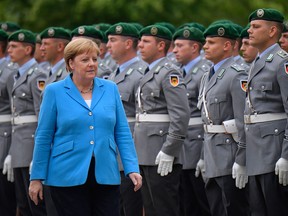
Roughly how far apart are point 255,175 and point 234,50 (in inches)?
88.9

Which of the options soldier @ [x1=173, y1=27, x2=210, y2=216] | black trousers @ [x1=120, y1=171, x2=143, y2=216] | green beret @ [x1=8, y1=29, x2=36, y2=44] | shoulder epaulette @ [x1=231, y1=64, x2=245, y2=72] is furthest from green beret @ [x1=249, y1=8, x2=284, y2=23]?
green beret @ [x1=8, y1=29, x2=36, y2=44]

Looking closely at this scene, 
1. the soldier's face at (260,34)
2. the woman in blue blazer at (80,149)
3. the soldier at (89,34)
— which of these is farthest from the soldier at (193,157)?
the woman in blue blazer at (80,149)

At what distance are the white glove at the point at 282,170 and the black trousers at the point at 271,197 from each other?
137mm

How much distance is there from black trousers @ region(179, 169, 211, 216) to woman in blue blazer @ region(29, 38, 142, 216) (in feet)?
10.8

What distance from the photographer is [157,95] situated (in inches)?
430

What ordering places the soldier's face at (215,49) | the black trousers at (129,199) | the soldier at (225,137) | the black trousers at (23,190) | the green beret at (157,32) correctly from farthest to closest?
the black trousers at (23,190) → the green beret at (157,32) → the black trousers at (129,199) → the soldier's face at (215,49) → the soldier at (225,137)

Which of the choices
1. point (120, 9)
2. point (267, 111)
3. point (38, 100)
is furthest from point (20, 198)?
→ point (120, 9)

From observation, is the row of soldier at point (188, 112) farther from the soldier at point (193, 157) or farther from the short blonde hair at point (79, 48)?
the short blonde hair at point (79, 48)

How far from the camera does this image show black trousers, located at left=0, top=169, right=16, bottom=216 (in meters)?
12.6

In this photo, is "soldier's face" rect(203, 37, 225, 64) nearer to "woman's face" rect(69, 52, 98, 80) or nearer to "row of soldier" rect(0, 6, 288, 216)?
"row of soldier" rect(0, 6, 288, 216)

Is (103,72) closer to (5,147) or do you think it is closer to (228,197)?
(5,147)

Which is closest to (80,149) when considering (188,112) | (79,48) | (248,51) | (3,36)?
(79,48)

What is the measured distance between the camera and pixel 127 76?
455 inches

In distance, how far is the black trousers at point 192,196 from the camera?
11.9 metres
